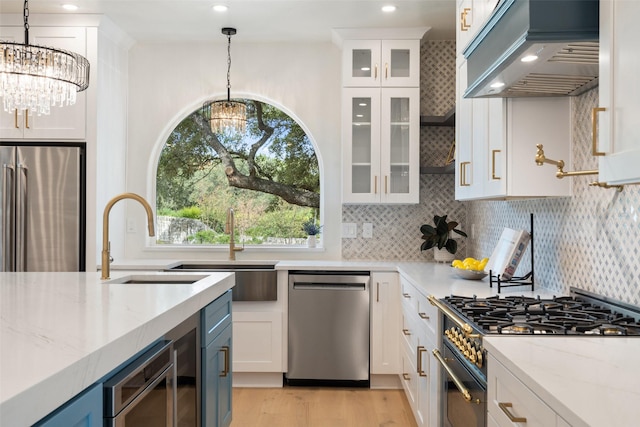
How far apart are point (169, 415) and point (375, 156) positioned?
2789 millimetres

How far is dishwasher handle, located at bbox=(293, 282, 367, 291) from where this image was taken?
3966 mm

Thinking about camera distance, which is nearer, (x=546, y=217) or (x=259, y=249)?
(x=546, y=217)

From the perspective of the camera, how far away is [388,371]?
398 cm

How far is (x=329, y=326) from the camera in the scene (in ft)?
13.0

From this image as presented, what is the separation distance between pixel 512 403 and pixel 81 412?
103 cm

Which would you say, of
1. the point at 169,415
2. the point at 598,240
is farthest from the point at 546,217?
the point at 169,415

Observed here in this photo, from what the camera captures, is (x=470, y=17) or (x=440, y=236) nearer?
(x=470, y=17)

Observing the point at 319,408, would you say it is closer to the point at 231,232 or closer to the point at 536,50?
the point at 231,232

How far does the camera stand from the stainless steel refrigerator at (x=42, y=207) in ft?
12.6

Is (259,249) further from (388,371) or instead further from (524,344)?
(524,344)

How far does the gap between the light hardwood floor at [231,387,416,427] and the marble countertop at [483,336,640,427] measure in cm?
195

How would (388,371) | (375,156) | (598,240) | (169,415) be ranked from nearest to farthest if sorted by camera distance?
(169,415)
(598,240)
(388,371)
(375,156)

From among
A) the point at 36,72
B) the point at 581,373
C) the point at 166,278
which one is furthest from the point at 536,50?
the point at 36,72

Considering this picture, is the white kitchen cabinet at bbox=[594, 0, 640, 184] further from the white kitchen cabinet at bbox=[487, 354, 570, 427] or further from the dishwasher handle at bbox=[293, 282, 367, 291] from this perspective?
the dishwasher handle at bbox=[293, 282, 367, 291]
